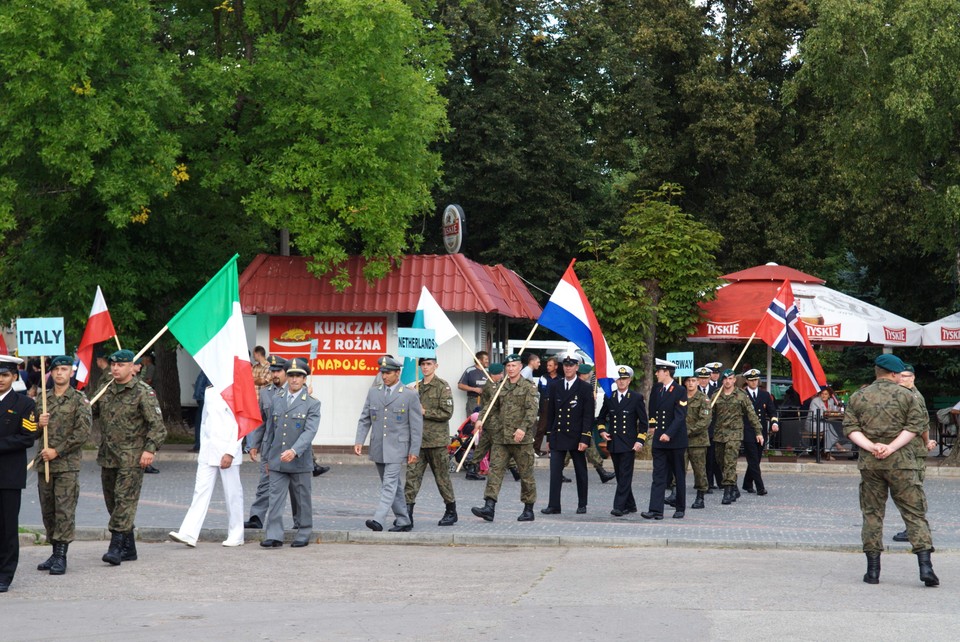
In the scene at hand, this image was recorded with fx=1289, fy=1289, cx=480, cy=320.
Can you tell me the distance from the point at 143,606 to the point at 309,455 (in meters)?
3.96

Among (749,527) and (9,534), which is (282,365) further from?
(749,527)

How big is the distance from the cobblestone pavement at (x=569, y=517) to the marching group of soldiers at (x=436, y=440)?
38 centimetres

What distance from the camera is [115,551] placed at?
11695 millimetres

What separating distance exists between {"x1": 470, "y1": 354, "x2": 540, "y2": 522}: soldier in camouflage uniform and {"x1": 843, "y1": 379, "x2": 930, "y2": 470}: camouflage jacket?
4.53 meters

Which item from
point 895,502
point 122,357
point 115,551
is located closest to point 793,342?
point 895,502

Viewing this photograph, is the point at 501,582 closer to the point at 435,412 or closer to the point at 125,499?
the point at 125,499

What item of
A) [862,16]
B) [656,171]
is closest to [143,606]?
[862,16]

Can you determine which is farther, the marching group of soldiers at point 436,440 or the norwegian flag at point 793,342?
the norwegian flag at point 793,342

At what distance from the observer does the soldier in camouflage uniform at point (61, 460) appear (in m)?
11.2

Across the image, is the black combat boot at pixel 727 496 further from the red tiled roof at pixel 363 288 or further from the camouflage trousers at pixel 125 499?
the camouflage trousers at pixel 125 499

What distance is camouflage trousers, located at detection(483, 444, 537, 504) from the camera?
48.7ft

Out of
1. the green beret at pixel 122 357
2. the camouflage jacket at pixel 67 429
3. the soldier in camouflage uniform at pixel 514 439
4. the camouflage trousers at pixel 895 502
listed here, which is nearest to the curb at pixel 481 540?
the soldier in camouflage uniform at pixel 514 439

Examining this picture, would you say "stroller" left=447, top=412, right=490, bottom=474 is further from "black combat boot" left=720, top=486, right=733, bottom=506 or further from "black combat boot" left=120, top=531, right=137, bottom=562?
"black combat boot" left=120, top=531, right=137, bottom=562

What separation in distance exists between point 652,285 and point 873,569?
15602mm
